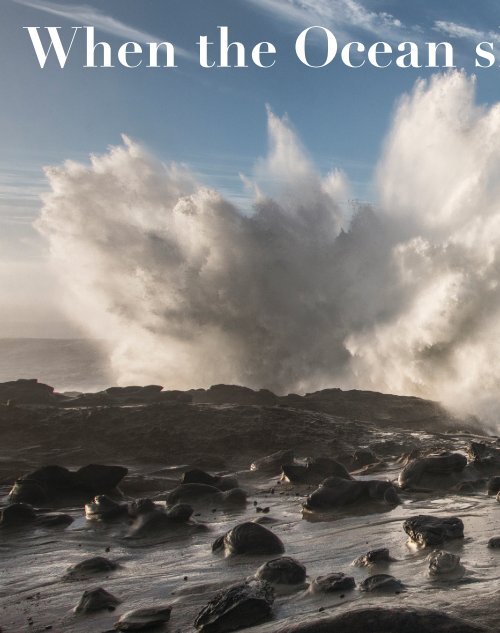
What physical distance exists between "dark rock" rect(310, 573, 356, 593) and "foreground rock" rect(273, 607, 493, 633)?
815 mm

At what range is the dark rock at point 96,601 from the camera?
14.4 feet

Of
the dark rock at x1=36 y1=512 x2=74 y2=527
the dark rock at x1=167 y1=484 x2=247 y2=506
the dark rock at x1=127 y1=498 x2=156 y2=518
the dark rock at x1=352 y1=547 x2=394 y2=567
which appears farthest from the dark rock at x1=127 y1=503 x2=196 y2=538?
the dark rock at x1=352 y1=547 x2=394 y2=567

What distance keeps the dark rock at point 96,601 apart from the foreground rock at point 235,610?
0.86 m

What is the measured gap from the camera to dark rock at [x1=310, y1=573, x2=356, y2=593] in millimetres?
4340

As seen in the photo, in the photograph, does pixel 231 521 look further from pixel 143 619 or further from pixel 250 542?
pixel 143 619

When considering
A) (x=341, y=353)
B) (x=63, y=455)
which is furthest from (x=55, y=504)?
(x=341, y=353)

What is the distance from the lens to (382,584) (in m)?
4.27

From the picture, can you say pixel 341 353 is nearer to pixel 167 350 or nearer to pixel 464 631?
pixel 167 350

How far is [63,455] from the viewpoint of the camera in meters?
11.8

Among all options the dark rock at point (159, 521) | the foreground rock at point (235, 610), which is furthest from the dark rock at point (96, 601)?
the dark rock at point (159, 521)

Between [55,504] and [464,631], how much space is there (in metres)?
6.33

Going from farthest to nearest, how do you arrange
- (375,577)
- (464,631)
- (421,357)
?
(421,357), (375,577), (464,631)

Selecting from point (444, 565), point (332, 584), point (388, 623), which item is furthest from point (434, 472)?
point (388, 623)

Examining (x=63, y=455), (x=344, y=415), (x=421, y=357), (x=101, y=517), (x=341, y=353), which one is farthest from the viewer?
(x=341, y=353)
